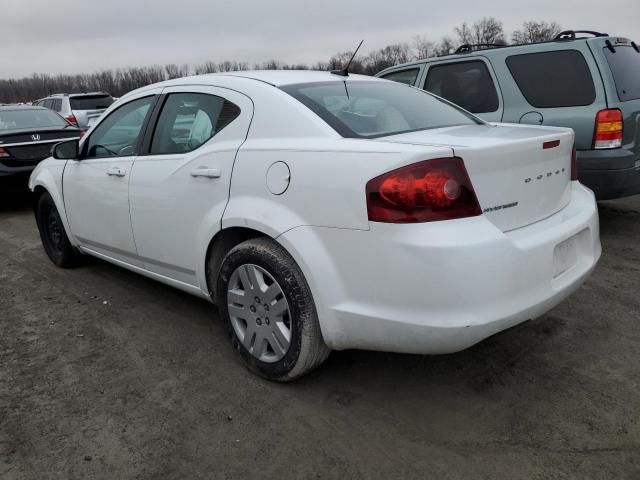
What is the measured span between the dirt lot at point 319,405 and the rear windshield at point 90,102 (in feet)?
43.1

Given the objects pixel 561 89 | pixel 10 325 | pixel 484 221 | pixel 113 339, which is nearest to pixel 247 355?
pixel 113 339

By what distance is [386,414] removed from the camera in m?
2.54

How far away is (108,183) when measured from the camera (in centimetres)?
374

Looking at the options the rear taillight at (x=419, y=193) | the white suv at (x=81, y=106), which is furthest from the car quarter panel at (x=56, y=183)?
the white suv at (x=81, y=106)

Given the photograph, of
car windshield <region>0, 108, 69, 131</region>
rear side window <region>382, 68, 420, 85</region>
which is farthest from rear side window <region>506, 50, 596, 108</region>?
car windshield <region>0, 108, 69, 131</region>

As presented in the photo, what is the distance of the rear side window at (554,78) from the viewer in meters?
4.84

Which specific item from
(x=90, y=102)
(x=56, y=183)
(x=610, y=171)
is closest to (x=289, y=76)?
(x=56, y=183)

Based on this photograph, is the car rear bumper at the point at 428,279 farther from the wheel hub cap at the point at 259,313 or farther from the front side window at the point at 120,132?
the front side window at the point at 120,132

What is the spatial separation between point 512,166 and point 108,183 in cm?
264

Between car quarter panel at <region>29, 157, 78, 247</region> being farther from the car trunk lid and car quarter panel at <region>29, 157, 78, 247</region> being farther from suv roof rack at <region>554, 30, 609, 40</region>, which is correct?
suv roof rack at <region>554, 30, 609, 40</region>

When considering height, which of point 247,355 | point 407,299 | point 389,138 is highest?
point 389,138

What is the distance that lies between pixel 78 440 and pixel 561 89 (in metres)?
4.69

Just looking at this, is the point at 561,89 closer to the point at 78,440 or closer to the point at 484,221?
the point at 484,221

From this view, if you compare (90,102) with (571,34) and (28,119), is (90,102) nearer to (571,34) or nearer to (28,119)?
(28,119)
